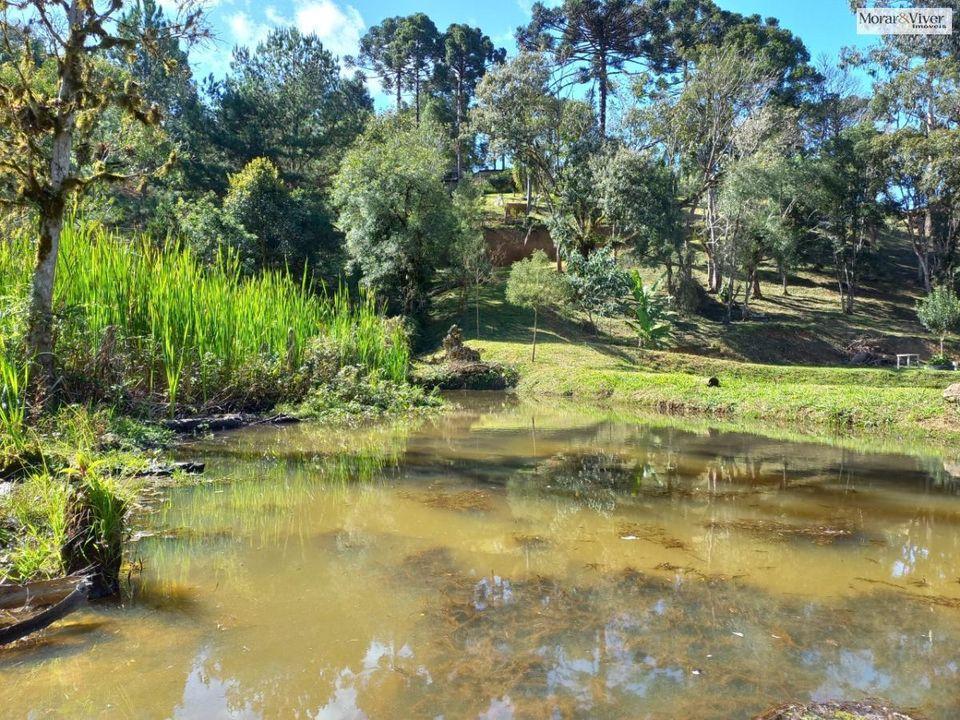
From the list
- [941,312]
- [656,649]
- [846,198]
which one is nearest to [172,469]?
[656,649]

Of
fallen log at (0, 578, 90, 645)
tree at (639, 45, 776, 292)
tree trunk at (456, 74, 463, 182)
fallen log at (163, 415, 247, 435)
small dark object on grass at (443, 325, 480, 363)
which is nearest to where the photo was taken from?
fallen log at (0, 578, 90, 645)

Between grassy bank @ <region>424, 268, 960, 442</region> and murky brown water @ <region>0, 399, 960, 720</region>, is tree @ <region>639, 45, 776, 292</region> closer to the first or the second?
grassy bank @ <region>424, 268, 960, 442</region>

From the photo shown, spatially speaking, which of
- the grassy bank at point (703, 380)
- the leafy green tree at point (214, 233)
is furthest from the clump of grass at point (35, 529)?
the leafy green tree at point (214, 233)

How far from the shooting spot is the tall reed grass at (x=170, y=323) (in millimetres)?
9227

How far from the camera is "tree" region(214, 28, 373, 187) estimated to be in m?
36.6

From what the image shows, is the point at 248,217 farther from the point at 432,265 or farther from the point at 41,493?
the point at 41,493

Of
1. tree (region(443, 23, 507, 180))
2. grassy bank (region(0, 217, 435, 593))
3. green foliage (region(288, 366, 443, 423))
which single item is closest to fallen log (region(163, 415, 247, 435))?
grassy bank (region(0, 217, 435, 593))

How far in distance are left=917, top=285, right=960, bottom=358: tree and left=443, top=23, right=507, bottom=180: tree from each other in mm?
34253

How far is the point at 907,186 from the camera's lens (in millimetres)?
31406

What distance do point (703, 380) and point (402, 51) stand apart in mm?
45519

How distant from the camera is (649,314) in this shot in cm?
2455

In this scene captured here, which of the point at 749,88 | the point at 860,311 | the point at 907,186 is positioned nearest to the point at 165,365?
the point at 749,88

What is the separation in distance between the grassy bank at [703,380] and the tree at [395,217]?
8.97 ft

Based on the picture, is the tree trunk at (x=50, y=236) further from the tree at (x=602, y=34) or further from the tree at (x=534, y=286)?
the tree at (x=602, y=34)
